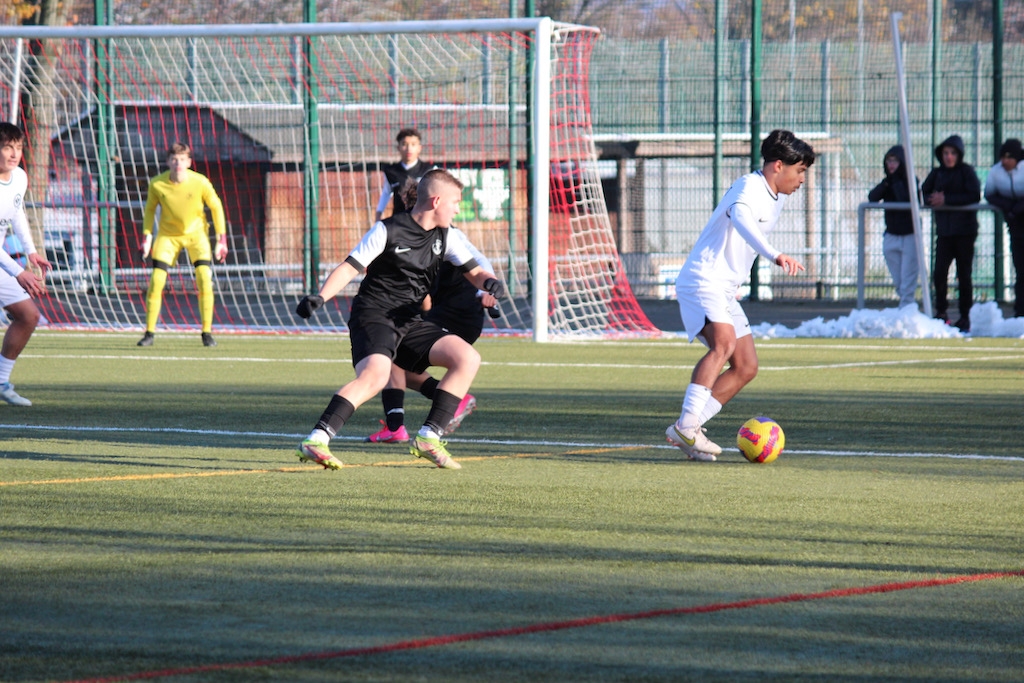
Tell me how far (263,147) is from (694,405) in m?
14.4

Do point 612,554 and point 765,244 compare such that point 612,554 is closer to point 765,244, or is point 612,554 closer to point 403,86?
point 765,244

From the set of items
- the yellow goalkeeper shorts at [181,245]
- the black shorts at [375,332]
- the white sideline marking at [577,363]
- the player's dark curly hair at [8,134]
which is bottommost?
the white sideline marking at [577,363]

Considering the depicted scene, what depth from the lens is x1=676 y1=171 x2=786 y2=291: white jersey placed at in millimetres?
7438

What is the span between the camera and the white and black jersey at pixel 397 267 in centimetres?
708

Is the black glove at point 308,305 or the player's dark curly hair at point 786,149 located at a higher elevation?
the player's dark curly hair at point 786,149

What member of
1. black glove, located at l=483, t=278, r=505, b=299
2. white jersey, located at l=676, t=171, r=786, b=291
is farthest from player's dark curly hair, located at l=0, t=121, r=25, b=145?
white jersey, located at l=676, t=171, r=786, b=291

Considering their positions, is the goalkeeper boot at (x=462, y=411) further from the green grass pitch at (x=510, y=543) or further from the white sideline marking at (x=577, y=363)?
the white sideline marking at (x=577, y=363)

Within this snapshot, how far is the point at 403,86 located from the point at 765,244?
45.1ft

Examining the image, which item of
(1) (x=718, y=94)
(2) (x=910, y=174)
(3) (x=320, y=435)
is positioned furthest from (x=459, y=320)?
(1) (x=718, y=94)

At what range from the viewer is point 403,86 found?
20.4 meters

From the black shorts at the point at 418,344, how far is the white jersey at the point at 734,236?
127cm

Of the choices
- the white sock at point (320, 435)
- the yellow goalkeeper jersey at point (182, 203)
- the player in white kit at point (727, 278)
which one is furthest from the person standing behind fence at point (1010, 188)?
the white sock at point (320, 435)

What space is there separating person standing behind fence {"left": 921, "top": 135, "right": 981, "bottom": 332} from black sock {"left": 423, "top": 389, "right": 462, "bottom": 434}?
1039 centimetres

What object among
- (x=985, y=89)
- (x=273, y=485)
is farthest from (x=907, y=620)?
(x=985, y=89)
